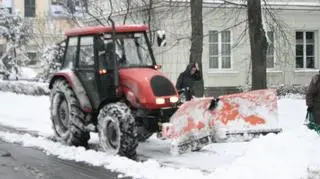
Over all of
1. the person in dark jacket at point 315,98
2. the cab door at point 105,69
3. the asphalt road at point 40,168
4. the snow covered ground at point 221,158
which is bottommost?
the asphalt road at point 40,168

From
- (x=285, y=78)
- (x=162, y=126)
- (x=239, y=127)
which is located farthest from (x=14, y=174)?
(x=285, y=78)

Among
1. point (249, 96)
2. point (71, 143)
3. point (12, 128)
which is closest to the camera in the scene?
point (249, 96)

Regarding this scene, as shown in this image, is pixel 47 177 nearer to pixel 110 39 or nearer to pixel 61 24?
pixel 110 39

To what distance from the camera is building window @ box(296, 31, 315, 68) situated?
1161 inches

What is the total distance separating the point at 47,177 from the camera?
9.93 meters

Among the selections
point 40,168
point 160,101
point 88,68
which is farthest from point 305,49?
point 40,168

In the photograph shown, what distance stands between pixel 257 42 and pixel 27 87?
14188mm

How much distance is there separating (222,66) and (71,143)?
52.4 feet

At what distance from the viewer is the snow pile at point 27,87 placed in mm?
27766

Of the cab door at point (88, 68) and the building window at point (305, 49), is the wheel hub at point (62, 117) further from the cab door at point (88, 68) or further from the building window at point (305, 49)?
the building window at point (305, 49)

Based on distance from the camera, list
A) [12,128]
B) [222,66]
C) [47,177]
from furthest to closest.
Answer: [222,66], [12,128], [47,177]

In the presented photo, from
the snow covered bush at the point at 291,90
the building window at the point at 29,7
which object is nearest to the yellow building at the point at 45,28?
the snow covered bush at the point at 291,90

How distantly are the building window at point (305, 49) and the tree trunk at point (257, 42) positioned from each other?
1151 cm

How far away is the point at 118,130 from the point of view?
1139cm
